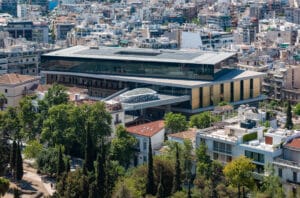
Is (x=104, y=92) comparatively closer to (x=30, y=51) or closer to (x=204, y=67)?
(x=204, y=67)

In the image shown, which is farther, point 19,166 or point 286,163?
point 19,166

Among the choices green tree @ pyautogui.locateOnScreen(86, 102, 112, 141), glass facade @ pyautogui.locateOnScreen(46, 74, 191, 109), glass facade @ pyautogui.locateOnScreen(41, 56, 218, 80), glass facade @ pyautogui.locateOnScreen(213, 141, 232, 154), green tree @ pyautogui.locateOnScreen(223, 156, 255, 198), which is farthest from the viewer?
glass facade @ pyautogui.locateOnScreen(41, 56, 218, 80)

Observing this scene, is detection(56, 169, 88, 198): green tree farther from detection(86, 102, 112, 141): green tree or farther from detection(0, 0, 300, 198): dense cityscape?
detection(86, 102, 112, 141): green tree

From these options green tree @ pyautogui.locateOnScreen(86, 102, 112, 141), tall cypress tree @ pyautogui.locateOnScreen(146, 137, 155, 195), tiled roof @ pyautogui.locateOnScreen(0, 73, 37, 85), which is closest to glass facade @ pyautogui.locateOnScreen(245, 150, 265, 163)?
tall cypress tree @ pyautogui.locateOnScreen(146, 137, 155, 195)

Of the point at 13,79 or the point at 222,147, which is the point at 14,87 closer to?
the point at 13,79

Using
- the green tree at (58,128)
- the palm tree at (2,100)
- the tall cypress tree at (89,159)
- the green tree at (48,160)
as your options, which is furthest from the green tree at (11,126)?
the tall cypress tree at (89,159)

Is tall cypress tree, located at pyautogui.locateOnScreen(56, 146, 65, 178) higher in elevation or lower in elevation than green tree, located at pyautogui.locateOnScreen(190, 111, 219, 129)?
lower

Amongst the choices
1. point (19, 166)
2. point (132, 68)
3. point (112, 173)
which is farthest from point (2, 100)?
point (112, 173)
